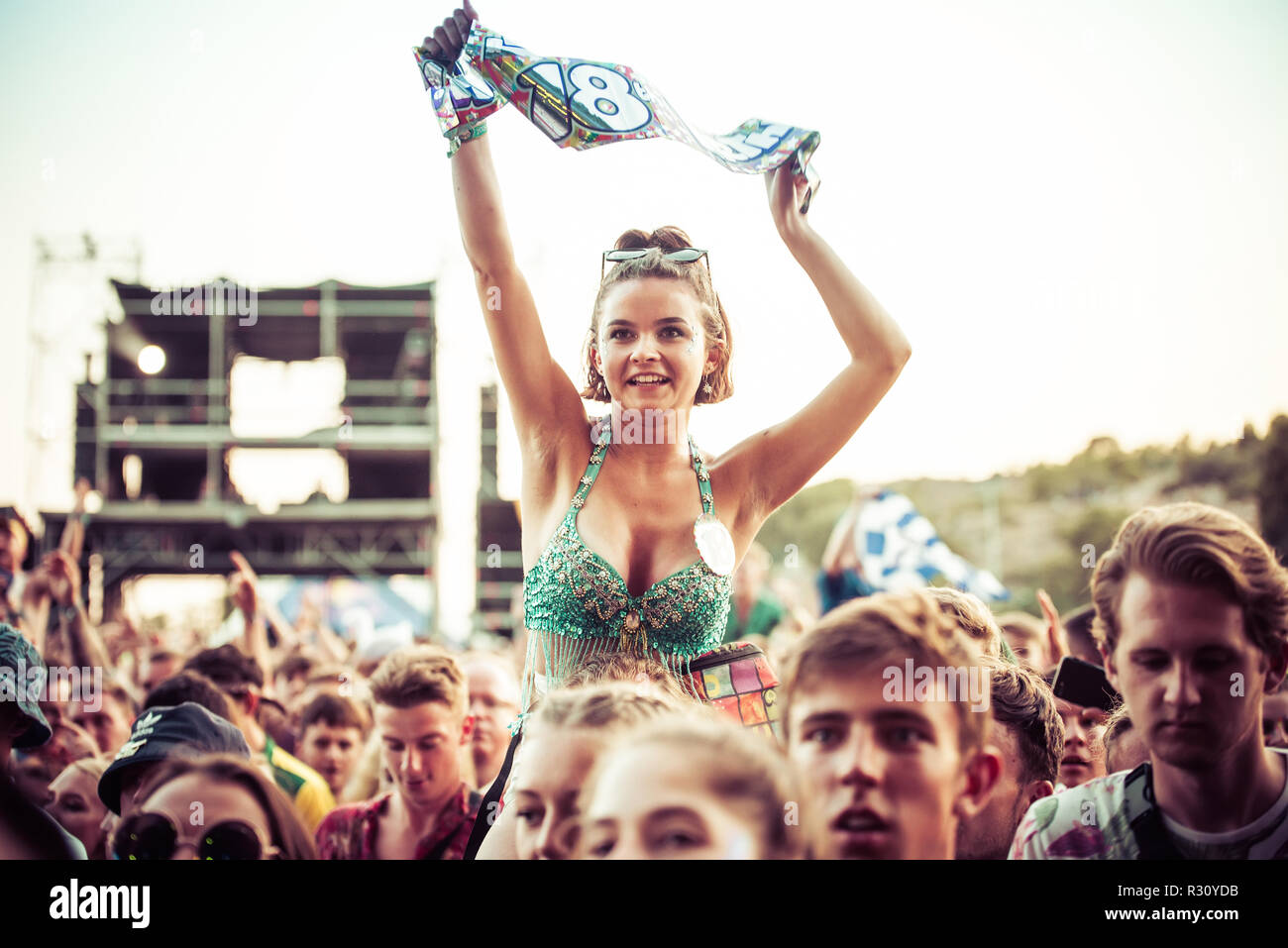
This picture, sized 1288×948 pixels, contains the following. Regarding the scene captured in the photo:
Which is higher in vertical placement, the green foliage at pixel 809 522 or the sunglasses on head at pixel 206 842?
the green foliage at pixel 809 522

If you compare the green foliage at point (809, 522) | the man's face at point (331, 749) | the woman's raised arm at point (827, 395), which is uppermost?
the green foliage at point (809, 522)

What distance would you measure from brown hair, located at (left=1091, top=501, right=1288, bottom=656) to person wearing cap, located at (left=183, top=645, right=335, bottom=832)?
2.17 m

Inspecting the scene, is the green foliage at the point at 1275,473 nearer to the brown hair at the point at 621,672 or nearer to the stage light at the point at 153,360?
the stage light at the point at 153,360

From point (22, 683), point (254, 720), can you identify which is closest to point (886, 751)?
point (22, 683)

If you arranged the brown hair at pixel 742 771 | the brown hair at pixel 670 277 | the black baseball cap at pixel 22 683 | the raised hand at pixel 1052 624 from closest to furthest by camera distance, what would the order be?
the brown hair at pixel 742 771 → the brown hair at pixel 670 277 → the black baseball cap at pixel 22 683 → the raised hand at pixel 1052 624

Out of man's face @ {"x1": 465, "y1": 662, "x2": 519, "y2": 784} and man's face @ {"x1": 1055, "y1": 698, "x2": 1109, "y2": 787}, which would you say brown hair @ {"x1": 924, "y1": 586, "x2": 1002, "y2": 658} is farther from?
man's face @ {"x1": 465, "y1": 662, "x2": 519, "y2": 784}

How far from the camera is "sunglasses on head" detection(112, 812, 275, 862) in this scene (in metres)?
1.70

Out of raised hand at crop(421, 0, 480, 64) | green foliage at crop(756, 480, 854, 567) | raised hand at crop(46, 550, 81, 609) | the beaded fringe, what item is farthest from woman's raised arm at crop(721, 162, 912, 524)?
green foliage at crop(756, 480, 854, 567)

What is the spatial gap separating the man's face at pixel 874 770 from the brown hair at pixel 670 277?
0.84 metres

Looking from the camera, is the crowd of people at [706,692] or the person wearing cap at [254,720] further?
the person wearing cap at [254,720]

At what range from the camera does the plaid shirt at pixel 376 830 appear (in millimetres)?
2455

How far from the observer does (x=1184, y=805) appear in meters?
1.53

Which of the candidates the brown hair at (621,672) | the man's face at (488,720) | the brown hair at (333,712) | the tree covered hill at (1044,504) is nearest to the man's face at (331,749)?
the brown hair at (333,712)

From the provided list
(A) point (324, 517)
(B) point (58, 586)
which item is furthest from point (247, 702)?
(A) point (324, 517)
